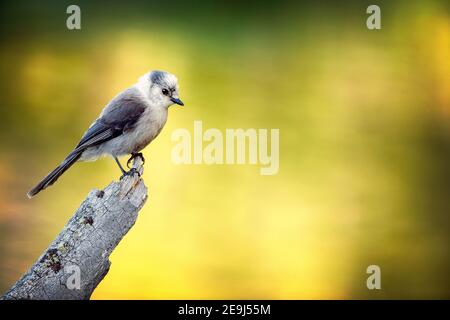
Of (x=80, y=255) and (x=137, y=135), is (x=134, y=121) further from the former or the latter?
(x=80, y=255)

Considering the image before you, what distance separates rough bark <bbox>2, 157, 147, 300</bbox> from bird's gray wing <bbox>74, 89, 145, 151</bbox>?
937 mm

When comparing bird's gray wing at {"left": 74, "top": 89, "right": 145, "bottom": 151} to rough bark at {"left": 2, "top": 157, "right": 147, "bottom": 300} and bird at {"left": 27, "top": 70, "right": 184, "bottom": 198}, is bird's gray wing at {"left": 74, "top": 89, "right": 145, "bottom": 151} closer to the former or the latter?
bird at {"left": 27, "top": 70, "right": 184, "bottom": 198}

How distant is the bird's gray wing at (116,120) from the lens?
5468 millimetres

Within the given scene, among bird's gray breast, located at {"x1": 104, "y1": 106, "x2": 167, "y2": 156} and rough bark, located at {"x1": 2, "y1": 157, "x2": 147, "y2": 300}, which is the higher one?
bird's gray breast, located at {"x1": 104, "y1": 106, "x2": 167, "y2": 156}

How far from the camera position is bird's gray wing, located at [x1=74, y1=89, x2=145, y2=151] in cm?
547

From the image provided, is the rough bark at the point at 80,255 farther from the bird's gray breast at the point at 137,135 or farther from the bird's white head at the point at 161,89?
the bird's white head at the point at 161,89

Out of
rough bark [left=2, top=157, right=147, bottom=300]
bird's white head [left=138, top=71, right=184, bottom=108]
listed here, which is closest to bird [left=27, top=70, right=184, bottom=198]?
bird's white head [left=138, top=71, right=184, bottom=108]

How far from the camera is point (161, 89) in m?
5.57

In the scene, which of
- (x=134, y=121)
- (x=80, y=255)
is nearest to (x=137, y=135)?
(x=134, y=121)

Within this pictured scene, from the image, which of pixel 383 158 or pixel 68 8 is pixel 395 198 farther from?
pixel 68 8

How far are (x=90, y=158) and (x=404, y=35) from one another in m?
3.67

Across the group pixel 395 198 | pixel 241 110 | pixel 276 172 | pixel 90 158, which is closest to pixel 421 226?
pixel 395 198
